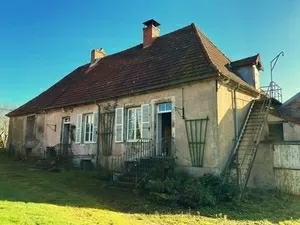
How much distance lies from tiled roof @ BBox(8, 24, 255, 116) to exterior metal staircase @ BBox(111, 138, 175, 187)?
261cm

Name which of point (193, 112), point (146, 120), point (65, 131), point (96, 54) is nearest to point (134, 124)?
point (146, 120)

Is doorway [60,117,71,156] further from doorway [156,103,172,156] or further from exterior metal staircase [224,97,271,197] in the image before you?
exterior metal staircase [224,97,271,197]

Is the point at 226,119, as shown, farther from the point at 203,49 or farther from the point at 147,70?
the point at 147,70

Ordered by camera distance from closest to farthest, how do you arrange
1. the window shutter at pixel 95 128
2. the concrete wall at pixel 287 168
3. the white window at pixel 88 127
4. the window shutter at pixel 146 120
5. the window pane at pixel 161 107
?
the concrete wall at pixel 287 168
the window pane at pixel 161 107
the window shutter at pixel 146 120
the window shutter at pixel 95 128
the white window at pixel 88 127

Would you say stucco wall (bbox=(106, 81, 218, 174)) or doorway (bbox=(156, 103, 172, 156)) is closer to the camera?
stucco wall (bbox=(106, 81, 218, 174))

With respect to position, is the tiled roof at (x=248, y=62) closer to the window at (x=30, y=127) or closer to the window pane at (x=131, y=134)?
the window pane at (x=131, y=134)

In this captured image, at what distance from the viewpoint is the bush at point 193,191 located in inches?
350

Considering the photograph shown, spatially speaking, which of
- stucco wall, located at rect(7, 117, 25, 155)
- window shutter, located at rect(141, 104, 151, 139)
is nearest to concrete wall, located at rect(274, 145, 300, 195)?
window shutter, located at rect(141, 104, 151, 139)

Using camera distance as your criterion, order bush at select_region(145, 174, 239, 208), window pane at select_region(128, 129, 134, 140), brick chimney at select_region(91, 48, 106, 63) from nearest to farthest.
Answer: bush at select_region(145, 174, 239, 208)
window pane at select_region(128, 129, 134, 140)
brick chimney at select_region(91, 48, 106, 63)

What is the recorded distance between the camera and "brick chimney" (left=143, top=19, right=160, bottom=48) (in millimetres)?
18234

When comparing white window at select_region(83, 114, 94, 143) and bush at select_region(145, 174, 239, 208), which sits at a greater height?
white window at select_region(83, 114, 94, 143)

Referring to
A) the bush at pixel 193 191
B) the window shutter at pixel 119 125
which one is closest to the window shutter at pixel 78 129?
the window shutter at pixel 119 125

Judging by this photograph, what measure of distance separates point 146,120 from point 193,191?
548cm

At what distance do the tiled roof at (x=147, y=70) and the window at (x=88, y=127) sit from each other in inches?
38.3
